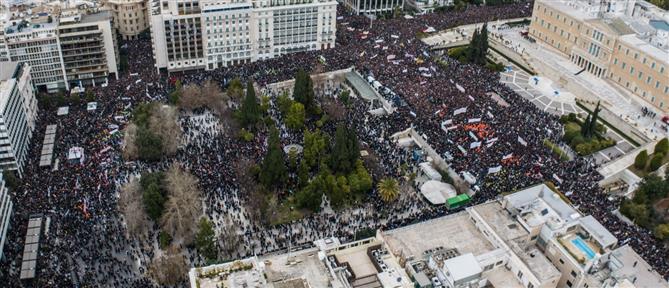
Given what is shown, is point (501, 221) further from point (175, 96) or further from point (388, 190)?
point (175, 96)

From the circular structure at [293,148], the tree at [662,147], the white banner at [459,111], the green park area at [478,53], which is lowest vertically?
the circular structure at [293,148]

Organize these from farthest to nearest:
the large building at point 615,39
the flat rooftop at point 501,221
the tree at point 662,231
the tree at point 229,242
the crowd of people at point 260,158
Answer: the large building at point 615,39 → the tree at point 662,231 → the crowd of people at point 260,158 → the tree at point 229,242 → the flat rooftop at point 501,221

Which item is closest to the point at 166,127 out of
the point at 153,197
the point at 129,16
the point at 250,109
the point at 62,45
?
the point at 250,109

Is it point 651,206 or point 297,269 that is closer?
point 297,269

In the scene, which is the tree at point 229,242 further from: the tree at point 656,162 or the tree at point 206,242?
the tree at point 656,162

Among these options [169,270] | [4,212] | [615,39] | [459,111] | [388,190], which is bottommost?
[169,270]

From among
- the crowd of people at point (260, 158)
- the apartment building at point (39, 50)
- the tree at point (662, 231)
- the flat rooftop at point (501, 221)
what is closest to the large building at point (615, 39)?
the crowd of people at point (260, 158)

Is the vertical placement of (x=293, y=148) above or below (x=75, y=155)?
below

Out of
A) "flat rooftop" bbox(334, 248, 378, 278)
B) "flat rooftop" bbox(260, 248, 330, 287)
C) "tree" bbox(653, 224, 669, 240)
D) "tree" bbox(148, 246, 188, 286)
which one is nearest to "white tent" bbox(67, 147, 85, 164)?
"tree" bbox(148, 246, 188, 286)
